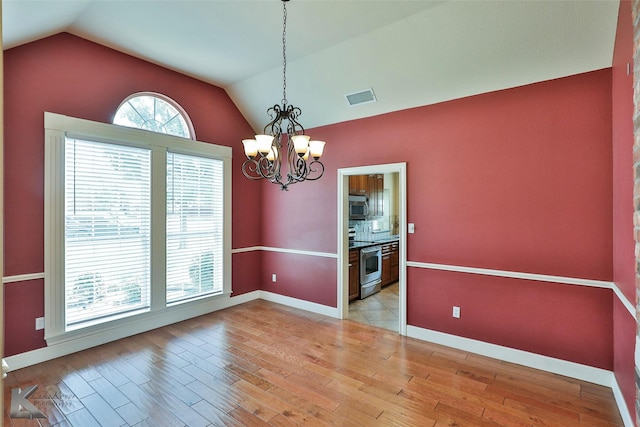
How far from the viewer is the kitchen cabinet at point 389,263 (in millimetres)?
6207

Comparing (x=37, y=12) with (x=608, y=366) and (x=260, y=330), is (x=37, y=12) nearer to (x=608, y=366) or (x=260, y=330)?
(x=260, y=330)

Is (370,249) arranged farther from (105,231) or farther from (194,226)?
(105,231)

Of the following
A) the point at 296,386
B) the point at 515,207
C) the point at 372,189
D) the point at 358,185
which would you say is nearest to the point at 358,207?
the point at 358,185

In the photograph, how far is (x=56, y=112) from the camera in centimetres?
327

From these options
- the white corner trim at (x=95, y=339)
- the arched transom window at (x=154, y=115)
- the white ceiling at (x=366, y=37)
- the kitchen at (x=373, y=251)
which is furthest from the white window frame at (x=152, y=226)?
the kitchen at (x=373, y=251)

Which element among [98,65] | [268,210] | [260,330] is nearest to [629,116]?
[260,330]

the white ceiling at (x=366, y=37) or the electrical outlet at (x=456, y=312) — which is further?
the electrical outlet at (x=456, y=312)

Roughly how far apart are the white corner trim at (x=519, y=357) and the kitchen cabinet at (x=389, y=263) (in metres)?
2.36

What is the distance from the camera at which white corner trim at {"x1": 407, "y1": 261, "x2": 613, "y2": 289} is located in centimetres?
288

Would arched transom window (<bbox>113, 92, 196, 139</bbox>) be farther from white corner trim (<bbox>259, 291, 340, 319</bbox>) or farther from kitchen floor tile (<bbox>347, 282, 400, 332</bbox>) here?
kitchen floor tile (<bbox>347, 282, 400, 332</bbox>)

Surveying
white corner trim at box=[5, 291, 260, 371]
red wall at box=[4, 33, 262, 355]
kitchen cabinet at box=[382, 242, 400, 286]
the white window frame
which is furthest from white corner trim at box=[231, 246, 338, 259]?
red wall at box=[4, 33, 262, 355]

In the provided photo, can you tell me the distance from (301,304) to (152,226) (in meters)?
2.37

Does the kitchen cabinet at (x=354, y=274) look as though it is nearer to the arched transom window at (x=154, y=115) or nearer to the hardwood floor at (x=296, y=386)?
the hardwood floor at (x=296, y=386)

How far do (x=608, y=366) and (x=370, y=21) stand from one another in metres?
3.77
